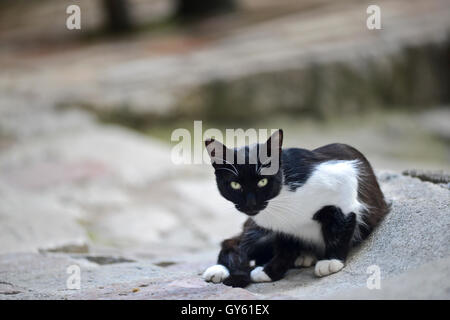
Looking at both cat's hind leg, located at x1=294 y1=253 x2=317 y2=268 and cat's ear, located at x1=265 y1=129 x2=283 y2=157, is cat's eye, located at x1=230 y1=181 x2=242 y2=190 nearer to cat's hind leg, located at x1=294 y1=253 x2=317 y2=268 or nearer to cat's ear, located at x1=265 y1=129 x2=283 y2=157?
cat's ear, located at x1=265 y1=129 x2=283 y2=157

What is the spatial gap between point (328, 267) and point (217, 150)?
0.76 meters

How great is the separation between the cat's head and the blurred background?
1.95 metres

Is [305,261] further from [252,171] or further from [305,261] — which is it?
[252,171]

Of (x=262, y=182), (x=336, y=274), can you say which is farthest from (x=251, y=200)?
(x=336, y=274)

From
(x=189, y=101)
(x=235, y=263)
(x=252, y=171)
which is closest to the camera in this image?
(x=252, y=171)

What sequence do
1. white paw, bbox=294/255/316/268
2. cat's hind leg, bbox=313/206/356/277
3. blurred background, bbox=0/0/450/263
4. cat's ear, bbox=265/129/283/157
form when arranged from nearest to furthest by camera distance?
1. cat's ear, bbox=265/129/283/157
2. cat's hind leg, bbox=313/206/356/277
3. white paw, bbox=294/255/316/268
4. blurred background, bbox=0/0/450/263

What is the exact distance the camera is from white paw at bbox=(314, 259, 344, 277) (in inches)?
111

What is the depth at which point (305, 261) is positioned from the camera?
3084mm

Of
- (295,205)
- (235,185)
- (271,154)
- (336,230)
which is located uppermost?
(271,154)

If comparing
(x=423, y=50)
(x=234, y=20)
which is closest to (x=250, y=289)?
(x=423, y=50)

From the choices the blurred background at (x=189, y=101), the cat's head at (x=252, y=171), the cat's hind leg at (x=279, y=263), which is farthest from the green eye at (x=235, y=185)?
the blurred background at (x=189, y=101)

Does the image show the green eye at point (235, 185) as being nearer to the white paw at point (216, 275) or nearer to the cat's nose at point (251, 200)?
the cat's nose at point (251, 200)

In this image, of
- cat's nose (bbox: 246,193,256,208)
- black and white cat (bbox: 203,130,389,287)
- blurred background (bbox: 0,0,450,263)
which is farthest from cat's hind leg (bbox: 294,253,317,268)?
blurred background (bbox: 0,0,450,263)

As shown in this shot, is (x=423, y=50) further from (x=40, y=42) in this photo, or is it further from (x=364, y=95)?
(x=40, y=42)
